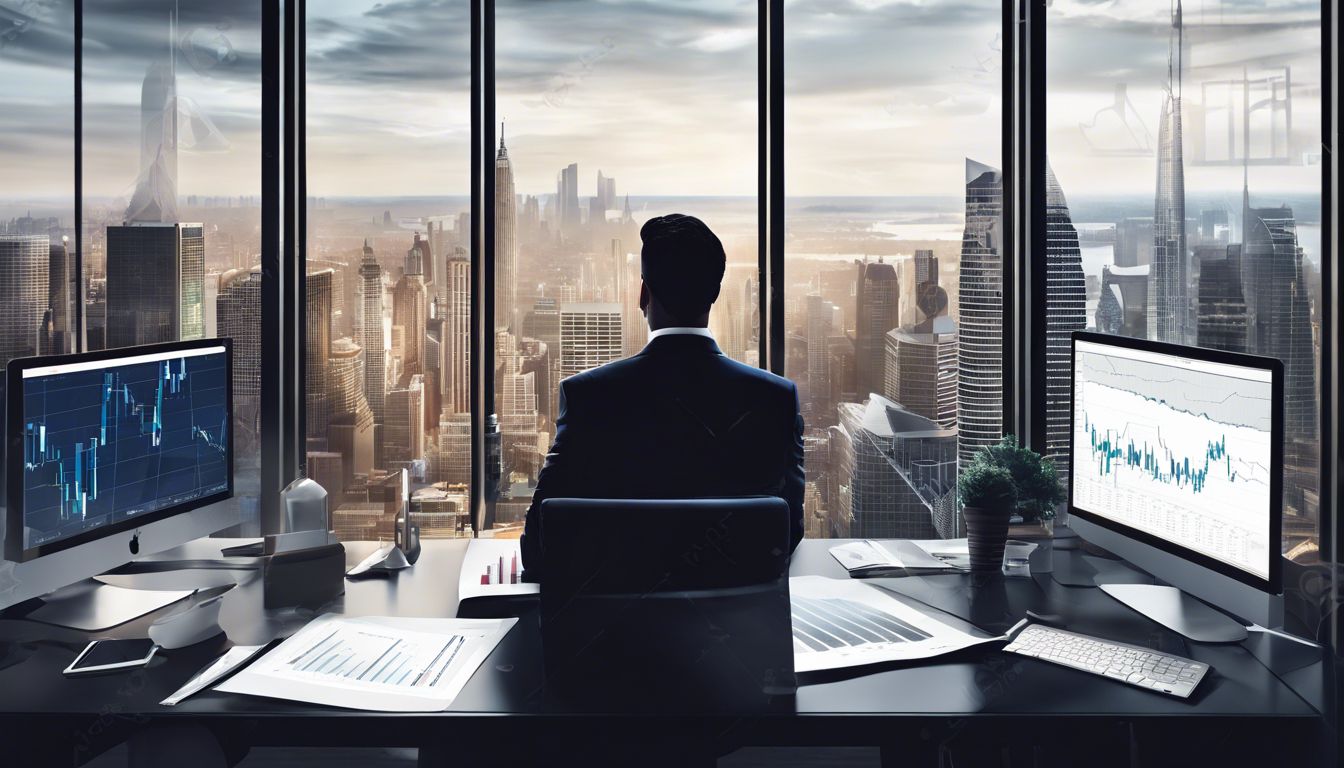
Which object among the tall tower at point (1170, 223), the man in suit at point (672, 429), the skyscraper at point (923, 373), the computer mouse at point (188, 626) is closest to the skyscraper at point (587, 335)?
the skyscraper at point (923, 373)

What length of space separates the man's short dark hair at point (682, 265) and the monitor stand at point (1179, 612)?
1.07m

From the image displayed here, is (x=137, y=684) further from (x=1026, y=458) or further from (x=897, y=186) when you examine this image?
(x=897, y=186)

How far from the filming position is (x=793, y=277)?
110 inches

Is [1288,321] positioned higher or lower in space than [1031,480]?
higher

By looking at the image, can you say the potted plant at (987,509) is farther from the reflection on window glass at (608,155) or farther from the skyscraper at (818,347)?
the reflection on window glass at (608,155)

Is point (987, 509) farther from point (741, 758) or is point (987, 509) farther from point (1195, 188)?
point (741, 758)

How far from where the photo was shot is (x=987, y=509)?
213 centimetres

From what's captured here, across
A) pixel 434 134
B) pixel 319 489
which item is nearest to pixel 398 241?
pixel 434 134

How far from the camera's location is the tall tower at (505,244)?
2801 mm

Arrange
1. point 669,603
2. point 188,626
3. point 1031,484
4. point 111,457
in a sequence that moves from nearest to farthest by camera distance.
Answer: point 669,603
point 188,626
point 111,457
point 1031,484

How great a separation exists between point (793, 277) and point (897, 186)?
1.40 feet

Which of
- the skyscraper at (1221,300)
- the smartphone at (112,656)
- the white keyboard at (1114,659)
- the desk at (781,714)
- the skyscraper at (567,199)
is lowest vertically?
the desk at (781,714)

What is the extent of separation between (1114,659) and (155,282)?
268 cm

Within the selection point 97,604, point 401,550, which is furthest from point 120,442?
point 401,550
